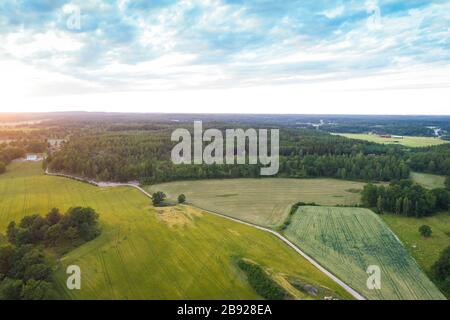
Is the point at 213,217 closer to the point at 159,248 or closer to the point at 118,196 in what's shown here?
the point at 159,248

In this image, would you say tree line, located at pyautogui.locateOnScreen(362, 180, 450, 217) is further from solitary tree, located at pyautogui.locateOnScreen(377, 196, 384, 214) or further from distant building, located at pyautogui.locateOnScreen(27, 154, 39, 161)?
distant building, located at pyautogui.locateOnScreen(27, 154, 39, 161)

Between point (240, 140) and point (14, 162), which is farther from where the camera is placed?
point (240, 140)

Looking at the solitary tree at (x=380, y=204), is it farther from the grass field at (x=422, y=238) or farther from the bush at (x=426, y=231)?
the bush at (x=426, y=231)

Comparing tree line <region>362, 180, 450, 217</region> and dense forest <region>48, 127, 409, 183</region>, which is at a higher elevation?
dense forest <region>48, 127, 409, 183</region>

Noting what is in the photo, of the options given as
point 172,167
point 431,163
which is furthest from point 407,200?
point 172,167

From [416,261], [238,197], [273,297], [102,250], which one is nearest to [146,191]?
[238,197]

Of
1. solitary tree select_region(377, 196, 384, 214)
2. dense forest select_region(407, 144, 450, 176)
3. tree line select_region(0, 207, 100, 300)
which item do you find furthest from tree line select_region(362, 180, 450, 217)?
tree line select_region(0, 207, 100, 300)

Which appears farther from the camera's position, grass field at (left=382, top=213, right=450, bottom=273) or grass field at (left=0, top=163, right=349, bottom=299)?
grass field at (left=382, top=213, right=450, bottom=273)
